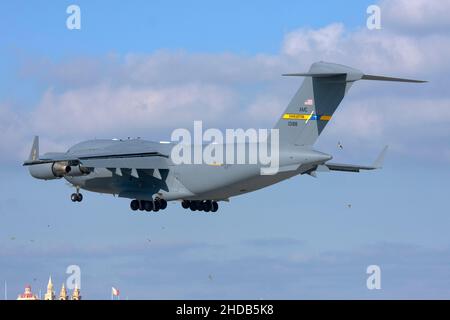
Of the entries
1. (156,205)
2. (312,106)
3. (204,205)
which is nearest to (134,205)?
(156,205)

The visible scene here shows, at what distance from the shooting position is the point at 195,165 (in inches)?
1619

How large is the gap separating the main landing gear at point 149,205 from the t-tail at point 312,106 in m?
6.29

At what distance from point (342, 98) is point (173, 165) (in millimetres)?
7511

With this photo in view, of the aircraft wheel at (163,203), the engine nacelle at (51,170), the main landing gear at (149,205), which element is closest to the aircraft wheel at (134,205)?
the main landing gear at (149,205)

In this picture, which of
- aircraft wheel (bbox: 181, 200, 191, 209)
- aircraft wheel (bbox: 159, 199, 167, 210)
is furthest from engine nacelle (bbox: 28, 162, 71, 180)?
aircraft wheel (bbox: 181, 200, 191, 209)

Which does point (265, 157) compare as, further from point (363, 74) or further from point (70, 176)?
point (70, 176)

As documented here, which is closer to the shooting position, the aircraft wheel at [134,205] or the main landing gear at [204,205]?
the aircraft wheel at [134,205]

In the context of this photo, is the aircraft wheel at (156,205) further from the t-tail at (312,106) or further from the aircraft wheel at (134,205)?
the t-tail at (312,106)

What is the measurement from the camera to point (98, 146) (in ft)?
143

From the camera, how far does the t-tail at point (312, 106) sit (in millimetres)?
37562

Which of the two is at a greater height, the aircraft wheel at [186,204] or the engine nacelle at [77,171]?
the engine nacelle at [77,171]

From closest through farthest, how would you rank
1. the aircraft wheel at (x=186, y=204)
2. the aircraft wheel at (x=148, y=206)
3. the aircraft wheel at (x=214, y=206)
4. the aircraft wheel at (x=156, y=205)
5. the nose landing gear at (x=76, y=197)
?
the aircraft wheel at (x=156, y=205), the aircraft wheel at (x=148, y=206), the nose landing gear at (x=76, y=197), the aircraft wheel at (x=214, y=206), the aircraft wheel at (x=186, y=204)

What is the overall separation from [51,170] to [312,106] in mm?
10097

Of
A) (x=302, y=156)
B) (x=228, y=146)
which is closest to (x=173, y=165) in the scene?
(x=228, y=146)
